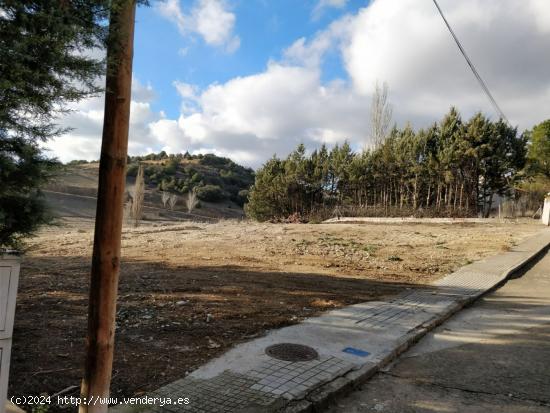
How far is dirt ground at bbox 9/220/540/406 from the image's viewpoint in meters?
4.00

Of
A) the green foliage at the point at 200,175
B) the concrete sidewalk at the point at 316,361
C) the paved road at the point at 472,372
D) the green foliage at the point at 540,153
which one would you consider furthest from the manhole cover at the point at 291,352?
the green foliage at the point at 200,175

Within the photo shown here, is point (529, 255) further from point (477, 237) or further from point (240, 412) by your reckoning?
point (240, 412)

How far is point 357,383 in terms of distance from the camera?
13.2ft

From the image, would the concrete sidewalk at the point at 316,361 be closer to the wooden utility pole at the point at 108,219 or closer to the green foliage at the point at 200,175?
the wooden utility pole at the point at 108,219

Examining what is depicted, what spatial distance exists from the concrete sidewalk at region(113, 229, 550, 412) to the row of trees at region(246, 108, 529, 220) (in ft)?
72.5

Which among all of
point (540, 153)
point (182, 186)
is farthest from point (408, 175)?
point (182, 186)

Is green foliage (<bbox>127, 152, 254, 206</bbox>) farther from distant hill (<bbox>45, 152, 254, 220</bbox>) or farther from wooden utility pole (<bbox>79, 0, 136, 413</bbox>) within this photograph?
wooden utility pole (<bbox>79, 0, 136, 413</bbox>)

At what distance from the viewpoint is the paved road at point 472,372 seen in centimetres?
368

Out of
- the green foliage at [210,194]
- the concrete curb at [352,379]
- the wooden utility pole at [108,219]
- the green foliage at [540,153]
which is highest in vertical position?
the green foliage at [540,153]

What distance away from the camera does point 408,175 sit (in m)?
30.7

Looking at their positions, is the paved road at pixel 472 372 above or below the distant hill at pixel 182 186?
below

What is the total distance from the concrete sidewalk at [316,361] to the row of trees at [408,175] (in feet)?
72.5

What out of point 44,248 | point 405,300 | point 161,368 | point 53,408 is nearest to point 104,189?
point 53,408

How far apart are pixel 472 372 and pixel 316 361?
1656mm
